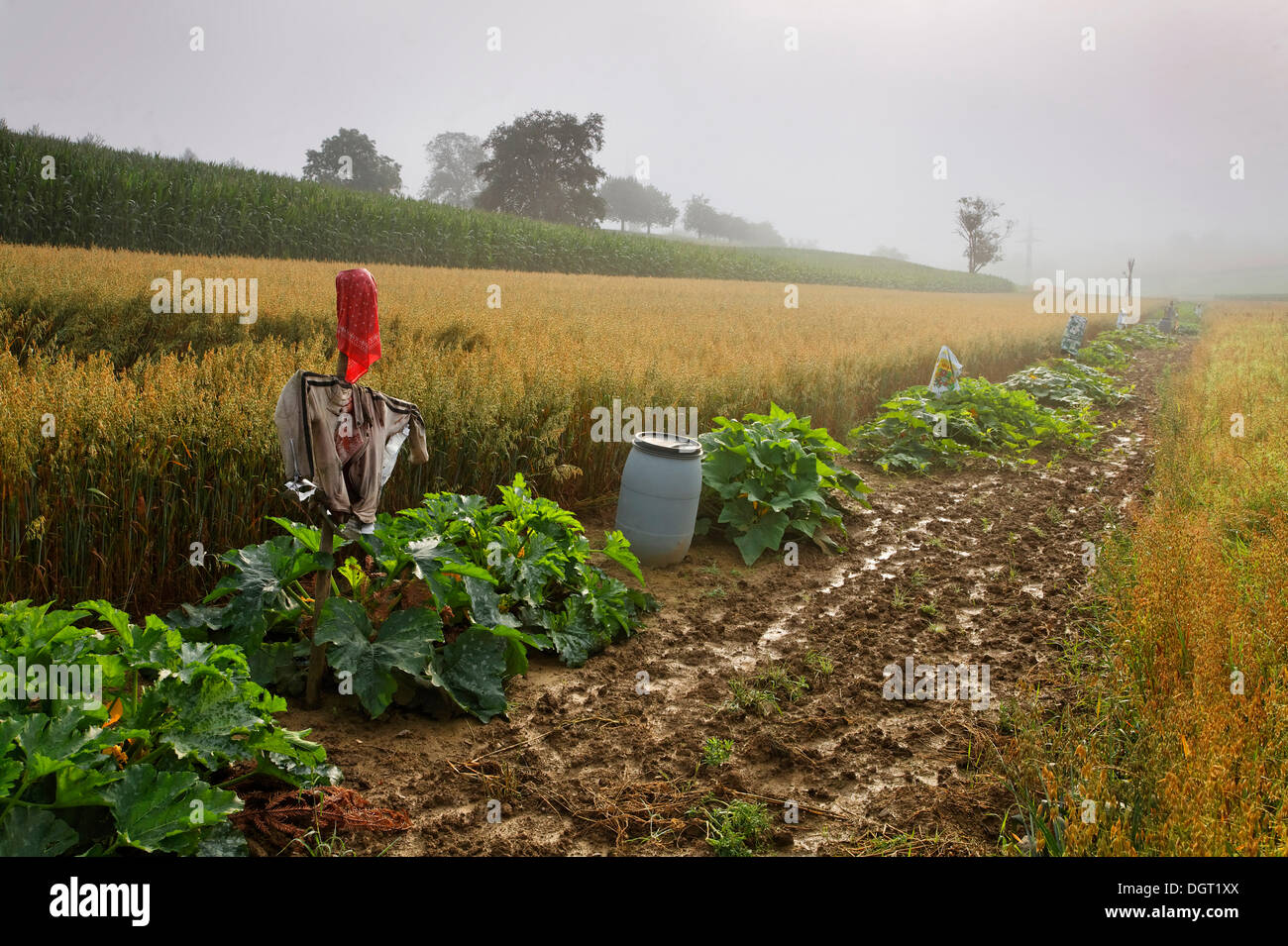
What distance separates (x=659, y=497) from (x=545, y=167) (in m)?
50.8

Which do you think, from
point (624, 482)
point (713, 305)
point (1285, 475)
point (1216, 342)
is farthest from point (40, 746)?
point (1216, 342)

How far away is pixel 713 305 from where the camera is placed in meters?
17.3

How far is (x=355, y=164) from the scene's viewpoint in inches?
2682

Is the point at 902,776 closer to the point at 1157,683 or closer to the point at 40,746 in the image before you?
the point at 1157,683

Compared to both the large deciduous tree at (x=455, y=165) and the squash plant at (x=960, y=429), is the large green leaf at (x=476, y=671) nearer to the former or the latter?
the squash plant at (x=960, y=429)

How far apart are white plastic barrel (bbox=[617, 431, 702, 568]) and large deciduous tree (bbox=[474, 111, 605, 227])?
49.1 meters

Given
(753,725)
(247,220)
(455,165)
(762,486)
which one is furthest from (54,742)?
(455,165)

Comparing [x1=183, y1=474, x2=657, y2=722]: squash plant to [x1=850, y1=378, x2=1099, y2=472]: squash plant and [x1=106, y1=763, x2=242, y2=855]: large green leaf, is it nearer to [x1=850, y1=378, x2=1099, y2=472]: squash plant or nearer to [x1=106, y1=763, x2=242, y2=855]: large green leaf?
[x1=106, y1=763, x2=242, y2=855]: large green leaf

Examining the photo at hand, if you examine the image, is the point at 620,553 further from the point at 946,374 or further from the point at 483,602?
the point at 946,374

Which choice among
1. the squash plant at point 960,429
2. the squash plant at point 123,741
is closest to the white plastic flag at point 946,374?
the squash plant at point 960,429

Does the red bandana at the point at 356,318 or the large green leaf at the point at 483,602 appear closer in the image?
the red bandana at the point at 356,318

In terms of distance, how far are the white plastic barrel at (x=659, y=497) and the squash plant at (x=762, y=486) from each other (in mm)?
573

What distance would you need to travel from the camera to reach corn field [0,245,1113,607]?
12.2ft

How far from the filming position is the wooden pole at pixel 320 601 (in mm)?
2992
